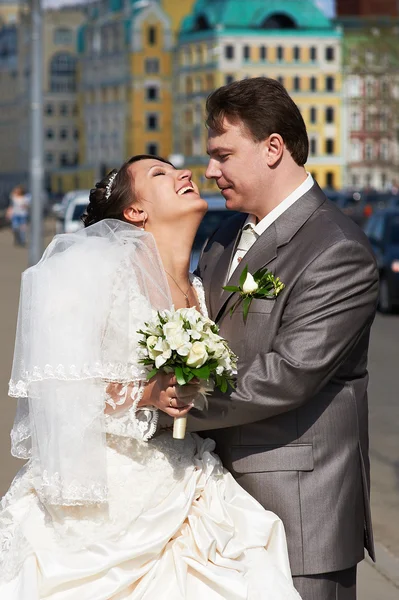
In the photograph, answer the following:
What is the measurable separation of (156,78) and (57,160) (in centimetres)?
2327

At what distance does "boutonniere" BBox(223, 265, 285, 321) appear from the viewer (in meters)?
3.96

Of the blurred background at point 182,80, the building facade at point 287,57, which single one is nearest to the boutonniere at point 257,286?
the blurred background at point 182,80

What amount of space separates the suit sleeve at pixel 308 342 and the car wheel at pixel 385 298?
1760 cm

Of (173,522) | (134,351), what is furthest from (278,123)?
(173,522)

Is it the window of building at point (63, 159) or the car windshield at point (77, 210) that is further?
the window of building at point (63, 159)

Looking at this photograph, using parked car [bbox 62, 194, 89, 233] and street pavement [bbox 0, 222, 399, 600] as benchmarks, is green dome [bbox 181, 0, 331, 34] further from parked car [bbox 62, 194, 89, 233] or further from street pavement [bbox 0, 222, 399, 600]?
street pavement [bbox 0, 222, 399, 600]

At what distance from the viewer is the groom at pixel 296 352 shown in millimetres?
3830

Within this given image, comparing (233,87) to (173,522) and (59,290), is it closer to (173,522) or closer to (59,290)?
(59,290)

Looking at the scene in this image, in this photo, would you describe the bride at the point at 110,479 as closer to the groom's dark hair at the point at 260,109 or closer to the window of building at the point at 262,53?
the groom's dark hair at the point at 260,109

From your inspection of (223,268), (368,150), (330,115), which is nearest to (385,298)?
(223,268)

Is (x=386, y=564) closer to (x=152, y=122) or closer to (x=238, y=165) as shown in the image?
(x=238, y=165)

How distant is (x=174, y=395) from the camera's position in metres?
3.75

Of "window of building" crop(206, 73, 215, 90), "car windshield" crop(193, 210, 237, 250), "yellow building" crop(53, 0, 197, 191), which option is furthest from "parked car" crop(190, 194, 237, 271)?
"yellow building" crop(53, 0, 197, 191)

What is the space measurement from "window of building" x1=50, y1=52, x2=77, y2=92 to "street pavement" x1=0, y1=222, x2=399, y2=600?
13701 centimetres
